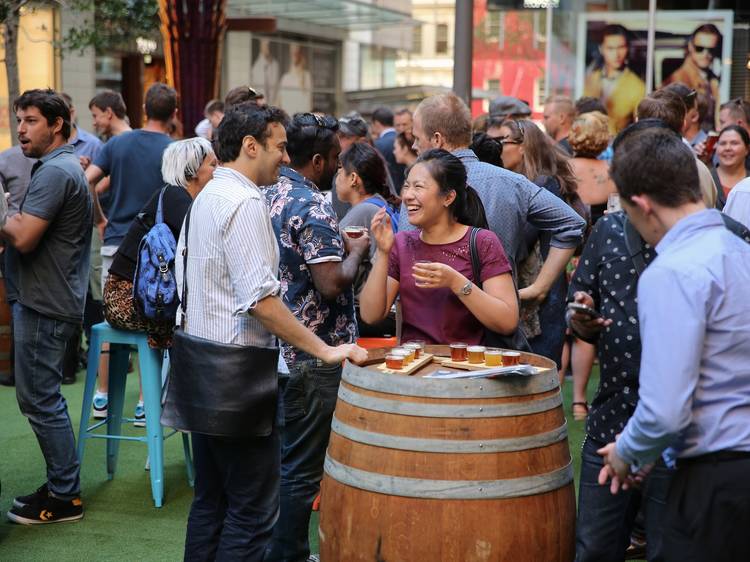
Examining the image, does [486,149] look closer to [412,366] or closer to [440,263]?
[440,263]

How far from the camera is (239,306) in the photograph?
148 inches

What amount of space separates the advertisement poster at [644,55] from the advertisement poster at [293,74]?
11890mm

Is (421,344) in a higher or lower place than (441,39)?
lower

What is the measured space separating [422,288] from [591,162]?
12.9 feet

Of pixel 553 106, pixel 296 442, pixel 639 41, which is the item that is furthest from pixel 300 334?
pixel 639 41

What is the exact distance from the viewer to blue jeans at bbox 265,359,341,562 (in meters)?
4.44

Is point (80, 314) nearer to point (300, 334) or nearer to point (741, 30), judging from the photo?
point (300, 334)

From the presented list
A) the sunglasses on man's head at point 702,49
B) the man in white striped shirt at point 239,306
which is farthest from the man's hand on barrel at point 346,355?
the sunglasses on man's head at point 702,49

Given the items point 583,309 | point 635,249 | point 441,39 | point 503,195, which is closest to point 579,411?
point 503,195

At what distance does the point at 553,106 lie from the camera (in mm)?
9586

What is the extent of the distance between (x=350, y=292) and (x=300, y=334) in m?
0.84

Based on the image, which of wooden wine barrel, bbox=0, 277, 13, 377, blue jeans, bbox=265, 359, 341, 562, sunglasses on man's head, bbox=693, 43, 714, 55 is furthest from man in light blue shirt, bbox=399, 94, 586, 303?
sunglasses on man's head, bbox=693, 43, 714, 55

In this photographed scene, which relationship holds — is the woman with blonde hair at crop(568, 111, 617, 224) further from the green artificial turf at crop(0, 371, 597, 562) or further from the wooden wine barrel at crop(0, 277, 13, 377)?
the wooden wine barrel at crop(0, 277, 13, 377)

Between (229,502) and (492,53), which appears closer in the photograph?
(229,502)
